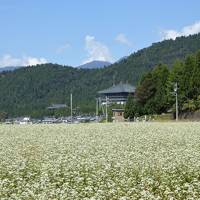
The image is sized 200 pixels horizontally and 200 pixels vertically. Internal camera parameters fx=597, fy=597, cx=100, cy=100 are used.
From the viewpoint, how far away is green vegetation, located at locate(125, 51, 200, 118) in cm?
7981

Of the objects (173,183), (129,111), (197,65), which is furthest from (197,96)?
(173,183)

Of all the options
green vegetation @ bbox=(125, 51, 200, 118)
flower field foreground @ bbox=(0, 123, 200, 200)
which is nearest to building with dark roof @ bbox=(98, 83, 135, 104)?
green vegetation @ bbox=(125, 51, 200, 118)

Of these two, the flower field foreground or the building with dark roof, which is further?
the building with dark roof

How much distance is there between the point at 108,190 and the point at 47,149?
449 inches

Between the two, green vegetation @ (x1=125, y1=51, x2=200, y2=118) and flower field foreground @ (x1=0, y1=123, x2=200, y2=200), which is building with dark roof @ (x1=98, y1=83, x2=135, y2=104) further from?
flower field foreground @ (x1=0, y1=123, x2=200, y2=200)

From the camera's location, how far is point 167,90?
8331 cm

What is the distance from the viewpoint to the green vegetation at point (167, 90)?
79.8 metres

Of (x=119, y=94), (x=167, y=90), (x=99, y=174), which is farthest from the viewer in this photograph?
(x=119, y=94)

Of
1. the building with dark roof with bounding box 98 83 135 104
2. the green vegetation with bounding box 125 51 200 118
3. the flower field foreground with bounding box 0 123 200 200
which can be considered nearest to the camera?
the flower field foreground with bounding box 0 123 200 200

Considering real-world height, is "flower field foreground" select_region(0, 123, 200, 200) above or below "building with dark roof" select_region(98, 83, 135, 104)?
below

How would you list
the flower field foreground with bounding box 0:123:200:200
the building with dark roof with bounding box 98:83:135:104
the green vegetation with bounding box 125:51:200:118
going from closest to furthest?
the flower field foreground with bounding box 0:123:200:200 < the green vegetation with bounding box 125:51:200:118 < the building with dark roof with bounding box 98:83:135:104

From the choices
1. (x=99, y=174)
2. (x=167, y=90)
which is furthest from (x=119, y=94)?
(x=99, y=174)

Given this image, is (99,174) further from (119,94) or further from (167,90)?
(119,94)

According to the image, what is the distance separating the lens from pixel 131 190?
12.5m
